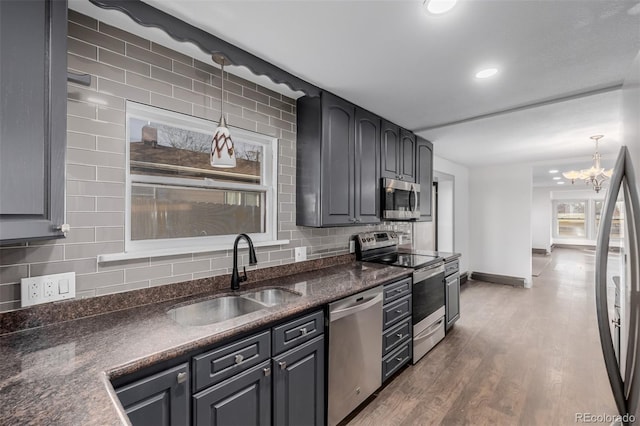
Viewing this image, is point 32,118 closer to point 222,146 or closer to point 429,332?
point 222,146

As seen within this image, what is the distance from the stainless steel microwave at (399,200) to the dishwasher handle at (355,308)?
1.08 metres

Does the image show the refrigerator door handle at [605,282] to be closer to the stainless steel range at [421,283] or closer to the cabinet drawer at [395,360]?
the cabinet drawer at [395,360]

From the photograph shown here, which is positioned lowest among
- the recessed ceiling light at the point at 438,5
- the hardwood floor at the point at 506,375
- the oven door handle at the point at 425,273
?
the hardwood floor at the point at 506,375

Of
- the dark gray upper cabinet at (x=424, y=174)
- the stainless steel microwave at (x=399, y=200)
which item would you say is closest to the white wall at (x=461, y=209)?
the dark gray upper cabinet at (x=424, y=174)

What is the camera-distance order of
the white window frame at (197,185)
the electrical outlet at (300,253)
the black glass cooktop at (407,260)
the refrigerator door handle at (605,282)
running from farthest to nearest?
the black glass cooktop at (407,260)
the electrical outlet at (300,253)
the white window frame at (197,185)
the refrigerator door handle at (605,282)

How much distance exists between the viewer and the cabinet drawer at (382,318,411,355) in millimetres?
2320

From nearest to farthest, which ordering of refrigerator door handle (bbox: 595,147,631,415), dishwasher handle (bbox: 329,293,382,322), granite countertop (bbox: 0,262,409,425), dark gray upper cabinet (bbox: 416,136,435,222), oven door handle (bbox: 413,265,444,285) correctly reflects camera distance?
granite countertop (bbox: 0,262,409,425)
refrigerator door handle (bbox: 595,147,631,415)
dishwasher handle (bbox: 329,293,382,322)
oven door handle (bbox: 413,265,444,285)
dark gray upper cabinet (bbox: 416,136,435,222)

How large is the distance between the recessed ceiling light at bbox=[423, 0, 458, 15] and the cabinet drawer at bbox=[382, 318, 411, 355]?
218 centimetres

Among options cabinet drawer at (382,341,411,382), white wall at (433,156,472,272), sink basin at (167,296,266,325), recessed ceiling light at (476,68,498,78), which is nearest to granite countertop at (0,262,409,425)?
sink basin at (167,296,266,325)

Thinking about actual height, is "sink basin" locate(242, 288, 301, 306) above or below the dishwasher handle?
above

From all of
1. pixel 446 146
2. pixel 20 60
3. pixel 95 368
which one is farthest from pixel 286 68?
pixel 446 146

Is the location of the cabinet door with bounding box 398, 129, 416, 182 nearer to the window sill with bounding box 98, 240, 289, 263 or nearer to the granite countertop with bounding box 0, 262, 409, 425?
the window sill with bounding box 98, 240, 289, 263

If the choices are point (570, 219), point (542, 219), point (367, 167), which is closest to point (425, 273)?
point (367, 167)

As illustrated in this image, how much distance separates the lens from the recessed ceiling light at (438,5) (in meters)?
1.35
